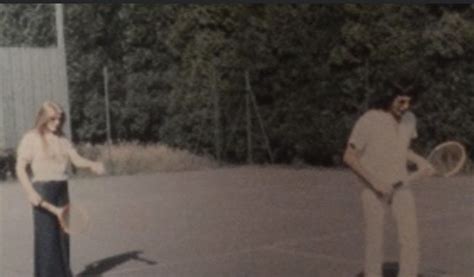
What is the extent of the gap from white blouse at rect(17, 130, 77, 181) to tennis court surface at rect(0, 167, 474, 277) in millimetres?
1192

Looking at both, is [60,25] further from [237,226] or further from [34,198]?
[34,198]

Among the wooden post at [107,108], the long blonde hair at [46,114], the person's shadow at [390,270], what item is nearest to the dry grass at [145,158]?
the wooden post at [107,108]

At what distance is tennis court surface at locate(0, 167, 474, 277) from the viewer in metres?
6.02

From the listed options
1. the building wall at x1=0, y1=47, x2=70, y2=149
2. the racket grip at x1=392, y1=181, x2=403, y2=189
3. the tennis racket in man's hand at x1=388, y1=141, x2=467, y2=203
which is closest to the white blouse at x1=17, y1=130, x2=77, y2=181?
the racket grip at x1=392, y1=181, x2=403, y2=189

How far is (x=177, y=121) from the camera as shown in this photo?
10898 mm

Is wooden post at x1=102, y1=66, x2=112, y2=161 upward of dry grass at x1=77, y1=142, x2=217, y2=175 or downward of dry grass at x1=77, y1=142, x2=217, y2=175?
upward

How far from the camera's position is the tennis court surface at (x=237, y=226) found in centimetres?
602

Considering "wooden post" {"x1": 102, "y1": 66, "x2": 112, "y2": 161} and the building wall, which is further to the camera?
the building wall

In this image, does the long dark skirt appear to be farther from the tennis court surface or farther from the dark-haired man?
the dark-haired man

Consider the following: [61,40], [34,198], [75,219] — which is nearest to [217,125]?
[61,40]

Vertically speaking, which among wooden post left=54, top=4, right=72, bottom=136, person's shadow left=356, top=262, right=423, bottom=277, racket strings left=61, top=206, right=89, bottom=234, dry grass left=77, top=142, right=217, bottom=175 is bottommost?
person's shadow left=356, top=262, right=423, bottom=277

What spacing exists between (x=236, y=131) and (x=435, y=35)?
3069mm

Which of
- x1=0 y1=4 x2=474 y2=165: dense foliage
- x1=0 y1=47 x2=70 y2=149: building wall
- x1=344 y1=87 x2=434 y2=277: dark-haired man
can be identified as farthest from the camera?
x1=0 y1=4 x2=474 y2=165: dense foliage

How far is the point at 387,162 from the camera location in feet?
15.4
